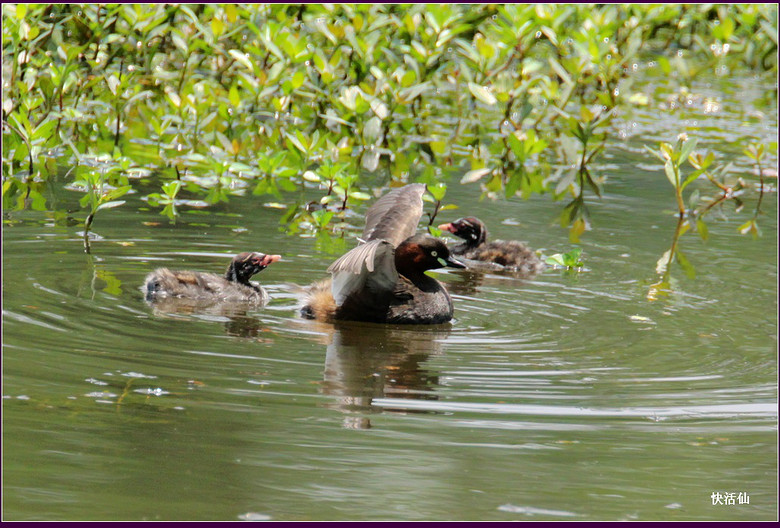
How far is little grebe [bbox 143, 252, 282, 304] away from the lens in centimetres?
702

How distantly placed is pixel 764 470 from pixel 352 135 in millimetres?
8609

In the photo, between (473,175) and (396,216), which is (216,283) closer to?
(396,216)

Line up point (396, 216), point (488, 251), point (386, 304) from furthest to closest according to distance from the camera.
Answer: point (488, 251)
point (396, 216)
point (386, 304)

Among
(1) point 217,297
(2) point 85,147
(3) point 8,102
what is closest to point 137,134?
(2) point 85,147

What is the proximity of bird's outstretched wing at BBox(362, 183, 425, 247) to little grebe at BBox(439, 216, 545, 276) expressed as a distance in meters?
0.87

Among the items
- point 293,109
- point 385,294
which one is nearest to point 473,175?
point 293,109

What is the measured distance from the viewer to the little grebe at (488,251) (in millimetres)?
8766

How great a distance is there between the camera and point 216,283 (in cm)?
730

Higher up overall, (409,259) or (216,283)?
(409,259)

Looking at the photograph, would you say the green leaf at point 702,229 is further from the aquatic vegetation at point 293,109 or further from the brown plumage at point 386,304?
the brown plumage at point 386,304

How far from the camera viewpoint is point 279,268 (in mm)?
8188

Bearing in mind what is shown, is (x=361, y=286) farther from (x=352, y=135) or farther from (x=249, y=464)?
(x=352, y=135)

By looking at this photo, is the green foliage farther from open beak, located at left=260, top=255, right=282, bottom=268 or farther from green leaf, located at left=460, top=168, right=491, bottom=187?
green leaf, located at left=460, top=168, right=491, bottom=187

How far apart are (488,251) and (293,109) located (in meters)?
5.70
